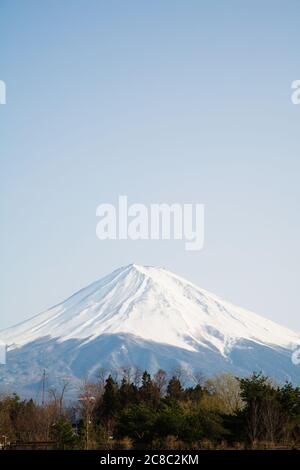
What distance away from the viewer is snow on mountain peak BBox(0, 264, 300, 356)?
7160 inches

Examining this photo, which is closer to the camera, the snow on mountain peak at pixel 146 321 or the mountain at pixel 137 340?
the mountain at pixel 137 340

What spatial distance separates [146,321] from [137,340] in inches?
323

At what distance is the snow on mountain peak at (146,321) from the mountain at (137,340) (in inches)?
8.9

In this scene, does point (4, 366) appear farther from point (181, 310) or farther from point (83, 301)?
point (181, 310)

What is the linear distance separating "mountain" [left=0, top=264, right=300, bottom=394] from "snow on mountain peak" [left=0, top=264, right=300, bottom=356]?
23 centimetres

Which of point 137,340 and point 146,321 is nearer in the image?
point 137,340

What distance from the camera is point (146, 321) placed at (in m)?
187

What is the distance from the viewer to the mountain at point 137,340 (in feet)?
550

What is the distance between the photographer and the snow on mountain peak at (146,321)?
597 ft

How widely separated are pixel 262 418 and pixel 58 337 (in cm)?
15626

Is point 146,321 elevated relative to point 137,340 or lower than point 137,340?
elevated
